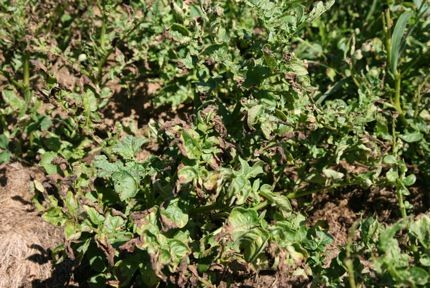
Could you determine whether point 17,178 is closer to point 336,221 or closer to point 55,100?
point 55,100

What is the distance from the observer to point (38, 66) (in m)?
2.24

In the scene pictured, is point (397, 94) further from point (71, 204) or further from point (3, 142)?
point (3, 142)

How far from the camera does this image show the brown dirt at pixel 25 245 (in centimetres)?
214

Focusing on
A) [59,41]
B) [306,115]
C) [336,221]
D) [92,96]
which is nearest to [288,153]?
[306,115]

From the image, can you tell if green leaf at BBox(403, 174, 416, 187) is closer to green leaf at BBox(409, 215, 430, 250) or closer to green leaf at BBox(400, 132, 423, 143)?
green leaf at BBox(400, 132, 423, 143)

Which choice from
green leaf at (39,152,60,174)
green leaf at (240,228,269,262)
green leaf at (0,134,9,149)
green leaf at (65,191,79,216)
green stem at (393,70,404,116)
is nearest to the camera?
green leaf at (240,228,269,262)

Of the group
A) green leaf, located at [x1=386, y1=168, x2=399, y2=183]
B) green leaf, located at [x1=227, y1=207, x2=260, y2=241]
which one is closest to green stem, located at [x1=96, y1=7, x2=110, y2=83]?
green leaf, located at [x1=227, y1=207, x2=260, y2=241]

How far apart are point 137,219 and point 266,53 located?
67 cm

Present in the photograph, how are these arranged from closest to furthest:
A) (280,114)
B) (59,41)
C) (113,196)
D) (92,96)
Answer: (280,114), (113,196), (92,96), (59,41)

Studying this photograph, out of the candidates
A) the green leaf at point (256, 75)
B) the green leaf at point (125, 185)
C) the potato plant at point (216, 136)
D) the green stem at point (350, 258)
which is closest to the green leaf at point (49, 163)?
the potato plant at point (216, 136)

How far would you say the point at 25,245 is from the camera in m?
2.19

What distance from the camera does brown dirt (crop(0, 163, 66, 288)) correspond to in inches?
84.4

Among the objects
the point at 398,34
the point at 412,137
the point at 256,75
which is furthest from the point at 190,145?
the point at 398,34

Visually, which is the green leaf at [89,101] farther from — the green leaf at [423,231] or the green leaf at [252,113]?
the green leaf at [423,231]
